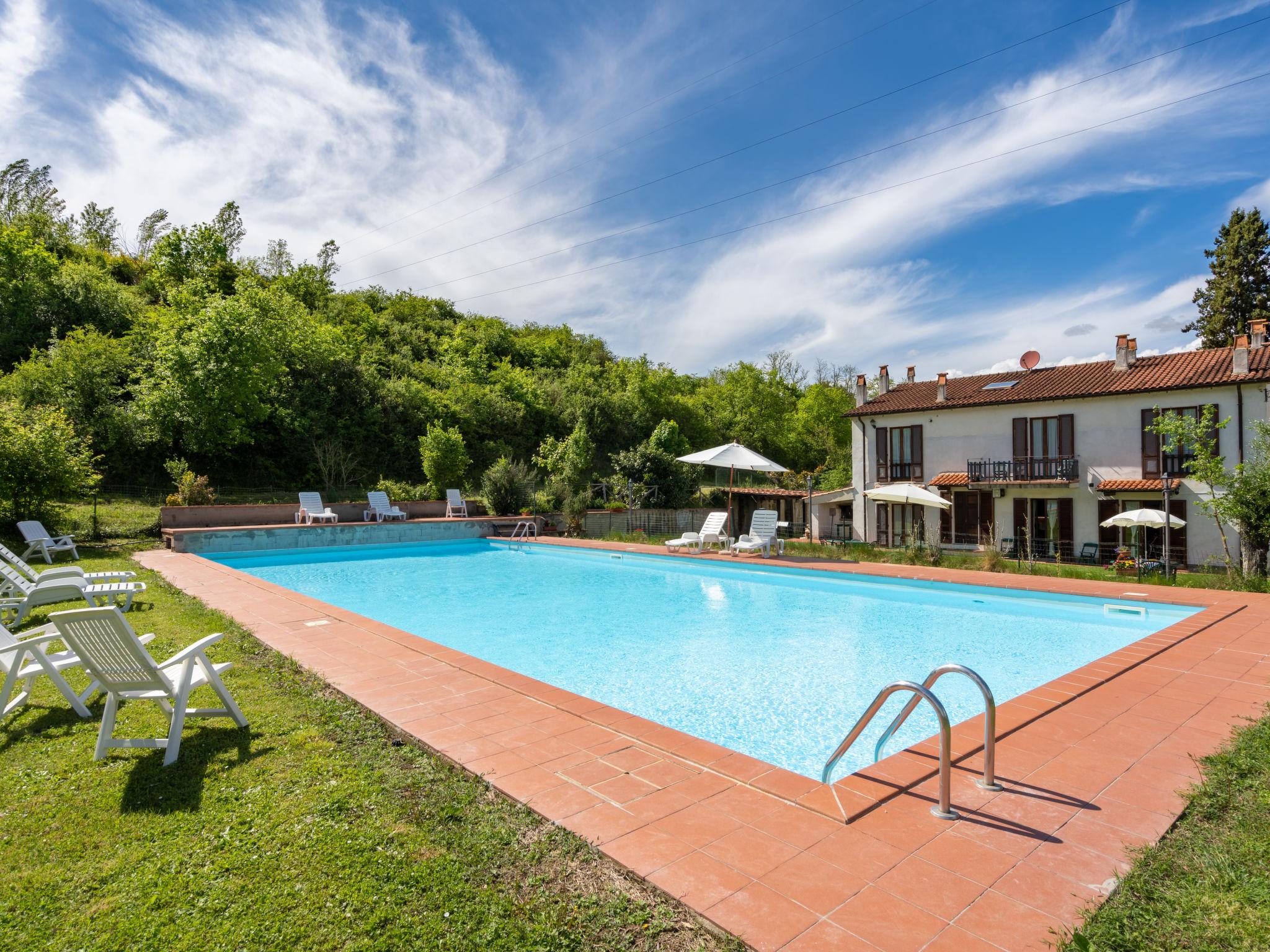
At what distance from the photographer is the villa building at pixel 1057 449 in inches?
603

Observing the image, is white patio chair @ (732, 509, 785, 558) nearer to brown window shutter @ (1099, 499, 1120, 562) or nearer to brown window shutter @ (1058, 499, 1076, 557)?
brown window shutter @ (1058, 499, 1076, 557)

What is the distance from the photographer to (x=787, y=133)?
13.4 meters

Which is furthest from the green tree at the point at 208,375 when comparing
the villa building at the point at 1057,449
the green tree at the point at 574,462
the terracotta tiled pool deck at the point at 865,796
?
the villa building at the point at 1057,449

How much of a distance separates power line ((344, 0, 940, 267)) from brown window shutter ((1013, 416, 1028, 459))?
36.8 feet

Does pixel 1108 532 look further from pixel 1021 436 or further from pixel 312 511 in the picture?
pixel 312 511

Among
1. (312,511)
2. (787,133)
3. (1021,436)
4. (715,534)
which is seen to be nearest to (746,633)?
(715,534)

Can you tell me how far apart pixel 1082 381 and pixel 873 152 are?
978 centimetres

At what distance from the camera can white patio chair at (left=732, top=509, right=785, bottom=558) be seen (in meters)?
13.2

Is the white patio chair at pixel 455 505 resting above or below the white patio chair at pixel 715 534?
above

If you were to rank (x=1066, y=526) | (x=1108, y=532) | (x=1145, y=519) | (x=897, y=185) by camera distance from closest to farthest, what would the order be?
(x=897, y=185) < (x=1145, y=519) < (x=1108, y=532) < (x=1066, y=526)

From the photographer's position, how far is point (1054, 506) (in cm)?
1759

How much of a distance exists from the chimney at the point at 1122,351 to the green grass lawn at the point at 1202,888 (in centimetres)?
1801

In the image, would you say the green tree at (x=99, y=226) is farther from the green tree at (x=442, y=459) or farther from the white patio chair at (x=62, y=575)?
the white patio chair at (x=62, y=575)

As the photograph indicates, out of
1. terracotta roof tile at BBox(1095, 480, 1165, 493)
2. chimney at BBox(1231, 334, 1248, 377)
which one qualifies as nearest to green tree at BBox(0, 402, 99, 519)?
terracotta roof tile at BBox(1095, 480, 1165, 493)
